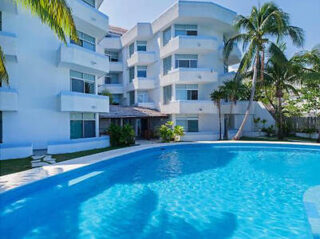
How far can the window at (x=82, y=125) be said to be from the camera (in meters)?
17.8

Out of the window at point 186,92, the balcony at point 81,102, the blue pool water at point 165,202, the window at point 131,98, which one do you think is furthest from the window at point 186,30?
the blue pool water at point 165,202

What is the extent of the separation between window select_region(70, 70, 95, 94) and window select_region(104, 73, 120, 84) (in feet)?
43.9

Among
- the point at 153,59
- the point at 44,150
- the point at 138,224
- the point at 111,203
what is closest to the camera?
the point at 138,224

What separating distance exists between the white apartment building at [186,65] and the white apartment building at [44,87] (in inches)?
349

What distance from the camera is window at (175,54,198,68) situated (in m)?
24.7

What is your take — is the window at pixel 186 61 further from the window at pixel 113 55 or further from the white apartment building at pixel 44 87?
the window at pixel 113 55

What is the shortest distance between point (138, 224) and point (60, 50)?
14.7 meters

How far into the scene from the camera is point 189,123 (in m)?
24.7

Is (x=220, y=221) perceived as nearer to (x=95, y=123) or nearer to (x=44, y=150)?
(x=44, y=150)

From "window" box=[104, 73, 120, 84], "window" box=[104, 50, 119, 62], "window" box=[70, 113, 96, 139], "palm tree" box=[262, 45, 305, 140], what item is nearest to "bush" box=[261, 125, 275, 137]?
"palm tree" box=[262, 45, 305, 140]

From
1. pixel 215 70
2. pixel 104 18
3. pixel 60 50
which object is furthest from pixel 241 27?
pixel 60 50

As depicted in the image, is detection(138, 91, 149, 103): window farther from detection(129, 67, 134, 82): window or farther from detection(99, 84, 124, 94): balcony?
detection(99, 84, 124, 94): balcony

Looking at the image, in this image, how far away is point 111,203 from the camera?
25.6 feet

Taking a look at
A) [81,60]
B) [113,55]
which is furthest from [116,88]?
[81,60]
